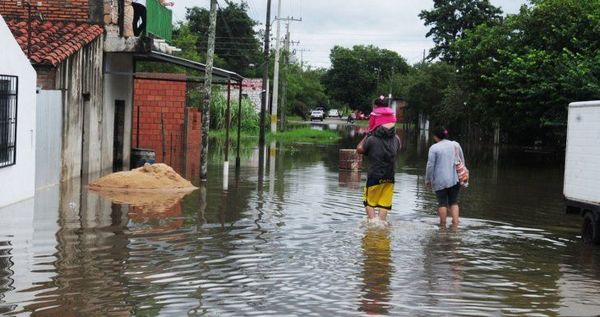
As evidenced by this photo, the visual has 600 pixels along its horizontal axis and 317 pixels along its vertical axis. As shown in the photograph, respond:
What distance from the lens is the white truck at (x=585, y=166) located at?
36.3 ft

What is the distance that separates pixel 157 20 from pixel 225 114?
Answer: 954 inches

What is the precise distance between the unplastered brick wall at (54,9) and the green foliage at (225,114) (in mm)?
27397

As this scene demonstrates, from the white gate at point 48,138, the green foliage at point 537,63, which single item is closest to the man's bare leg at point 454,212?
the white gate at point 48,138

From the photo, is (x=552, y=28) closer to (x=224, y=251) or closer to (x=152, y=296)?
(x=224, y=251)

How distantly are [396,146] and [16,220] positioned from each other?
5790 millimetres

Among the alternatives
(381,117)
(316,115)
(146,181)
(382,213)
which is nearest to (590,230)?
(382,213)

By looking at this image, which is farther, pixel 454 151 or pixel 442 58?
pixel 442 58

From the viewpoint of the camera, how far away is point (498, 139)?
189ft

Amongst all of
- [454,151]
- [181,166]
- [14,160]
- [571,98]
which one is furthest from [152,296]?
[571,98]

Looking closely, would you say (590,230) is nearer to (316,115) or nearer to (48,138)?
(48,138)

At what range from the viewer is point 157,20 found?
2536cm

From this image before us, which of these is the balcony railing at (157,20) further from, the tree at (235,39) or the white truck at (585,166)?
the tree at (235,39)

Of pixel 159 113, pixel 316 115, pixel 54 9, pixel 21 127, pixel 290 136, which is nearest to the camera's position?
pixel 21 127

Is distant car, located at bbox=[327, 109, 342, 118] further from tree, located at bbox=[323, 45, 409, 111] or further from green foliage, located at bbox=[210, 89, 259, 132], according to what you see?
green foliage, located at bbox=[210, 89, 259, 132]
